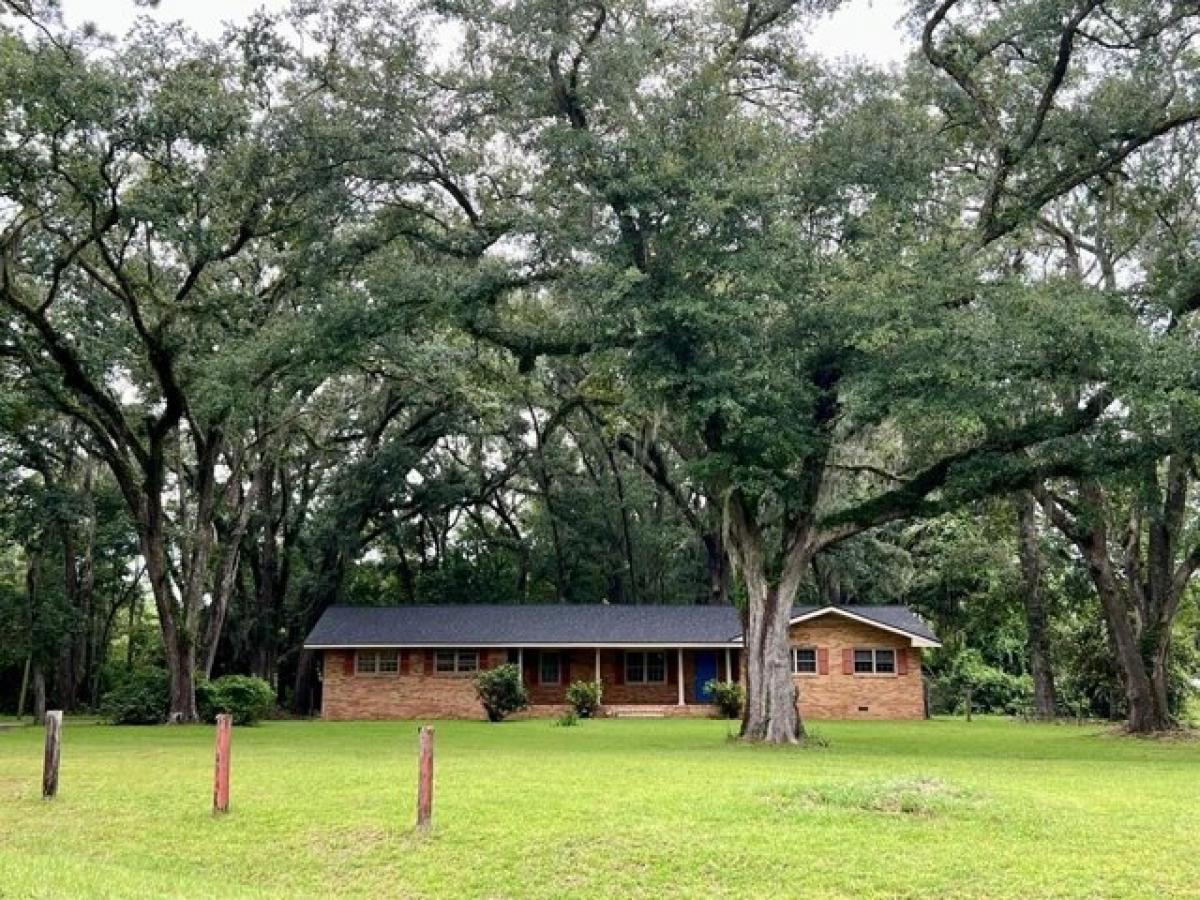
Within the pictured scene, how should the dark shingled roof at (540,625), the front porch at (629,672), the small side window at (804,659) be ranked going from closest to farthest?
1. the small side window at (804,659)
2. the dark shingled roof at (540,625)
3. the front porch at (629,672)

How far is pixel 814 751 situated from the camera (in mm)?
19141

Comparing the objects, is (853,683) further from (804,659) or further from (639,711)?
(639,711)

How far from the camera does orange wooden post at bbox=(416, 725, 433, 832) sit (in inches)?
398

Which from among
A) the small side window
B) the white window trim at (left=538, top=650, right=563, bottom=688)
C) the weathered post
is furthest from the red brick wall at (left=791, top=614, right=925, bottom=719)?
the weathered post

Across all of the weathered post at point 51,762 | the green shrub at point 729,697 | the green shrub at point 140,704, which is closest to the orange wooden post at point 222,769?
the weathered post at point 51,762

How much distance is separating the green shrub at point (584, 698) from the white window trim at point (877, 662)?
774 centimetres

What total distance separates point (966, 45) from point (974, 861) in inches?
594

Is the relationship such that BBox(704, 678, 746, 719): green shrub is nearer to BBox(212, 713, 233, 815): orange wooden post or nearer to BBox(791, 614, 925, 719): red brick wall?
BBox(791, 614, 925, 719): red brick wall

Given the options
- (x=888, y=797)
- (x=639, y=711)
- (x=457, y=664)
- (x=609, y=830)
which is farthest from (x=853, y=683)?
(x=609, y=830)

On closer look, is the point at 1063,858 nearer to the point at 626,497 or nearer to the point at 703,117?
the point at 703,117

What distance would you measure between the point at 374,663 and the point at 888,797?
2658 centimetres

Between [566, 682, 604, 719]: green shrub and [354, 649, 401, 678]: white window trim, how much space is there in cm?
566

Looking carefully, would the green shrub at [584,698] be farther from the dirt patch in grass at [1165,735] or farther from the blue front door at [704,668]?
the dirt patch in grass at [1165,735]

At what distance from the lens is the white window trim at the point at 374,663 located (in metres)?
35.4
